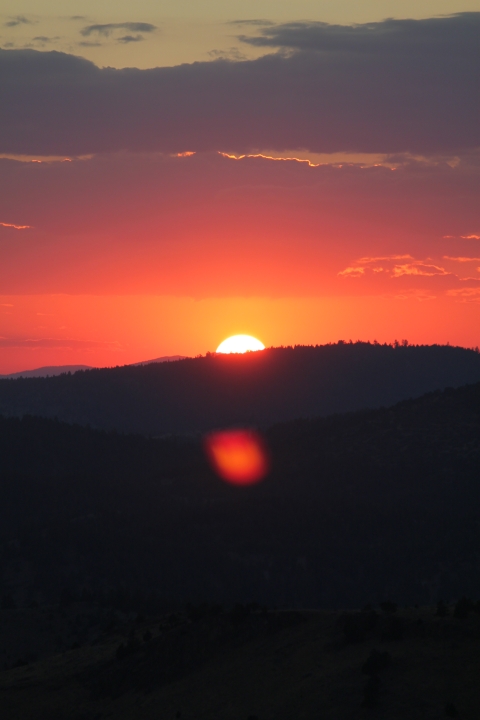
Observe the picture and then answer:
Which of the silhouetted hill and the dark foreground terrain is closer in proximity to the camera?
the dark foreground terrain

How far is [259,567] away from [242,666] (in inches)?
3196

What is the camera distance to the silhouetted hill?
119625 mm

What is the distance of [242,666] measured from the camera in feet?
155

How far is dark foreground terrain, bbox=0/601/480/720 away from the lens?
39188 mm

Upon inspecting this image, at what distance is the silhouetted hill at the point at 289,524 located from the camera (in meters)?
120

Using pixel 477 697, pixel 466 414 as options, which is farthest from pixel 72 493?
pixel 477 697

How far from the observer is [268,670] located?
149 ft

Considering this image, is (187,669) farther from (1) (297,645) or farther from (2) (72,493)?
(2) (72,493)

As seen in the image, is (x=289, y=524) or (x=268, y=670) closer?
(x=268, y=670)

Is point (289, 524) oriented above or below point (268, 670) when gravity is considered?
below

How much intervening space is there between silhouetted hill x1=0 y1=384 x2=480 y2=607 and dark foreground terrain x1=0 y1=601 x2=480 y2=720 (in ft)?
141

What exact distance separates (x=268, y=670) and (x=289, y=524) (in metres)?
95.4

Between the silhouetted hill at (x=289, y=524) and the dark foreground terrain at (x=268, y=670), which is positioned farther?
the silhouetted hill at (x=289, y=524)

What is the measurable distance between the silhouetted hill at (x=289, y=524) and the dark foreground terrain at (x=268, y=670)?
42.9 m
